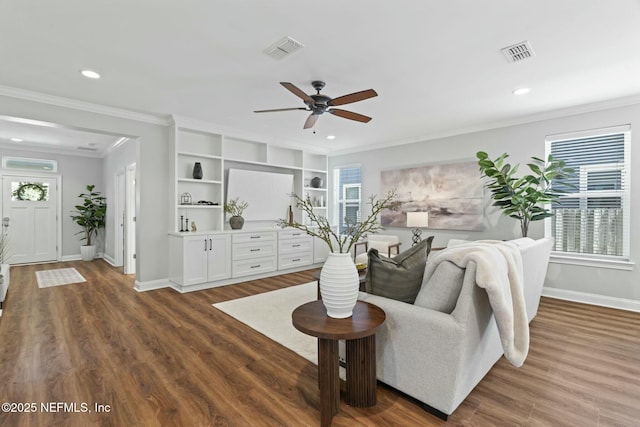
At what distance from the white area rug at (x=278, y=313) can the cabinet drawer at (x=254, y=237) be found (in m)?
1.11

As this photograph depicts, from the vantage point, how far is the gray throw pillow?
6.52 ft

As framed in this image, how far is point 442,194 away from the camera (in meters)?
5.16

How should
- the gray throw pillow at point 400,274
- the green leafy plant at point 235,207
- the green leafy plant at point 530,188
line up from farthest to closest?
1. the green leafy plant at point 235,207
2. the green leafy plant at point 530,188
3. the gray throw pillow at point 400,274

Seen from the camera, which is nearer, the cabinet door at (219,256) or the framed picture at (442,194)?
the cabinet door at (219,256)

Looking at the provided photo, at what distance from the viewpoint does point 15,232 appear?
6.45m

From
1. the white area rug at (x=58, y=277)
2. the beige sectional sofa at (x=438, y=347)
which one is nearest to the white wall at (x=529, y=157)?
the beige sectional sofa at (x=438, y=347)

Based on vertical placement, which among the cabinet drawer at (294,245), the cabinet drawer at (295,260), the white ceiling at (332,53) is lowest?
the cabinet drawer at (295,260)

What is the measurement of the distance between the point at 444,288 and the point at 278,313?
7.30 ft

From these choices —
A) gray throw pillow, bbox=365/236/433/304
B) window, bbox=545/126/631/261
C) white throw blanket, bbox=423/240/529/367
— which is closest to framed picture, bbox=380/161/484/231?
window, bbox=545/126/631/261

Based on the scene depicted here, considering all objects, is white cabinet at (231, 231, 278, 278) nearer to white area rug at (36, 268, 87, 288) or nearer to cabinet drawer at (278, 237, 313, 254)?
cabinet drawer at (278, 237, 313, 254)

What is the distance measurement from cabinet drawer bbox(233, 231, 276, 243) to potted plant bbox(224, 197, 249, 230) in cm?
26

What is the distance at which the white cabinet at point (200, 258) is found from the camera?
4.34m

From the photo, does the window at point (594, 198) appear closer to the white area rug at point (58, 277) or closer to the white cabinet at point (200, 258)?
the white cabinet at point (200, 258)

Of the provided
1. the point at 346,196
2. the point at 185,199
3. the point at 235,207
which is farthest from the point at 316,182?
the point at 185,199
